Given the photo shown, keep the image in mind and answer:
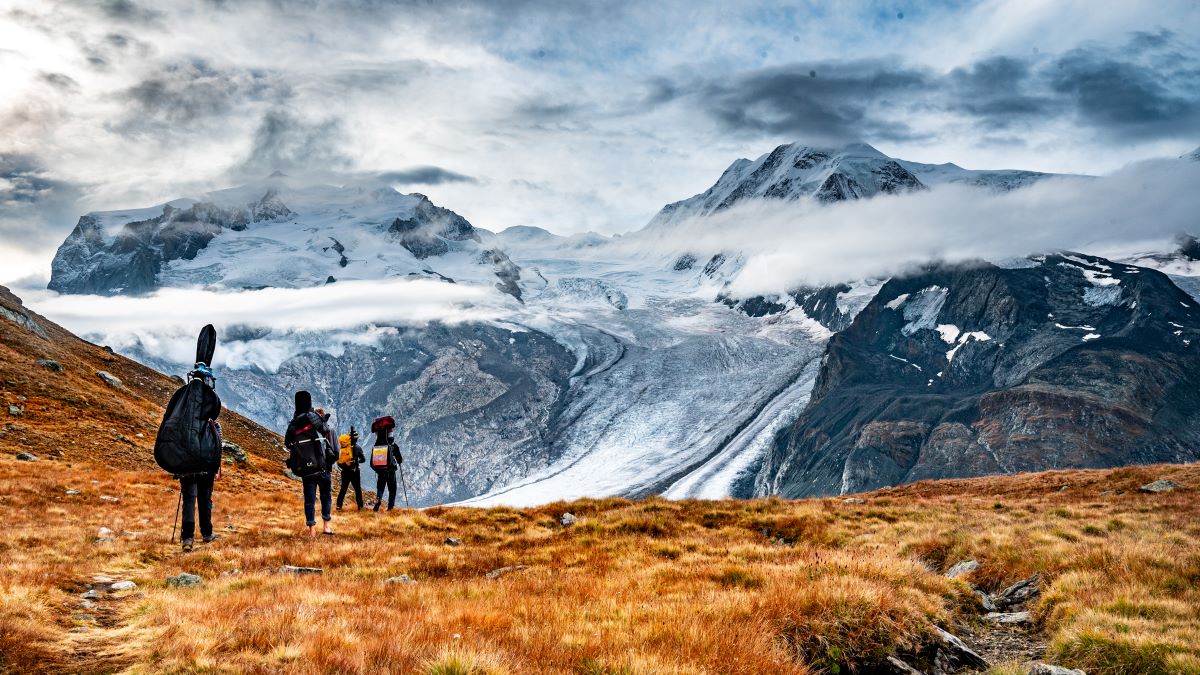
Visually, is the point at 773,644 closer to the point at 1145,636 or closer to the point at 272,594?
the point at 1145,636

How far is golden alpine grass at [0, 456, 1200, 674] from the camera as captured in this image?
256 inches

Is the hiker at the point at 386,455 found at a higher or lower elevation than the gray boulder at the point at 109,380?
lower

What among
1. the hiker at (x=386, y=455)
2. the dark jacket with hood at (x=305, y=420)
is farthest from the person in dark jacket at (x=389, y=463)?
the dark jacket with hood at (x=305, y=420)

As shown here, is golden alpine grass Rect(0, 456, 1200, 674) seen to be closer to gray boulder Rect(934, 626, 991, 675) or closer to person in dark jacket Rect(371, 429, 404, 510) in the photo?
gray boulder Rect(934, 626, 991, 675)

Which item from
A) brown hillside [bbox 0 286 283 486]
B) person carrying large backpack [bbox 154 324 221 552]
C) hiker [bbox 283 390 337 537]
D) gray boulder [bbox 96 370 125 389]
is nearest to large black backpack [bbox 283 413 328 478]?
hiker [bbox 283 390 337 537]

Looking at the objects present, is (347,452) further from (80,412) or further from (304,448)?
(80,412)

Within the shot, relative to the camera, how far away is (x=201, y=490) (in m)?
14.1

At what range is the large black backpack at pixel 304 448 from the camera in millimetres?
16328

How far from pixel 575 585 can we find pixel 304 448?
352 inches

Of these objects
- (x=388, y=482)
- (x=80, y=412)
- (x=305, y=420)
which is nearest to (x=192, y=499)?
(x=305, y=420)

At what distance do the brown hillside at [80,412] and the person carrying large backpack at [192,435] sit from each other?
17924 mm

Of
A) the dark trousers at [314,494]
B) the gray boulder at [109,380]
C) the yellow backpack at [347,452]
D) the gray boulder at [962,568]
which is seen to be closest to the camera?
the gray boulder at [962,568]

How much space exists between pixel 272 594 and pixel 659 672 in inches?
219

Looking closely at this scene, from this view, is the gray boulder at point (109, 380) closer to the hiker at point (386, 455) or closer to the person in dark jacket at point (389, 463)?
the person in dark jacket at point (389, 463)
